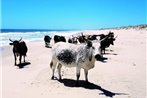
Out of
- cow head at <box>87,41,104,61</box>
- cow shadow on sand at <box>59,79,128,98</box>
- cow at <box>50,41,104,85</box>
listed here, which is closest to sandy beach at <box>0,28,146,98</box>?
cow shadow on sand at <box>59,79,128,98</box>

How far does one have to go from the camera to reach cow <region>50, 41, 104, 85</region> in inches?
372

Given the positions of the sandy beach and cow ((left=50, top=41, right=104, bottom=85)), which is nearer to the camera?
the sandy beach

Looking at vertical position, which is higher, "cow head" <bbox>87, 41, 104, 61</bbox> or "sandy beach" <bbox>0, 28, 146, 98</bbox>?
"cow head" <bbox>87, 41, 104, 61</bbox>

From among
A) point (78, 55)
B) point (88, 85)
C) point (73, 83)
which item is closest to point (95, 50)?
point (78, 55)

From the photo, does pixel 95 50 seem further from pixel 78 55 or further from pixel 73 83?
pixel 73 83

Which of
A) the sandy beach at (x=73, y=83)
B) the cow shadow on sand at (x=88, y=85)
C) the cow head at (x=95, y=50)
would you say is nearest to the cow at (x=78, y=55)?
the cow head at (x=95, y=50)

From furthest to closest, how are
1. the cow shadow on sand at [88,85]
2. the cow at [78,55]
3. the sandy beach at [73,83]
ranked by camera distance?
the cow at [78,55] < the cow shadow on sand at [88,85] < the sandy beach at [73,83]

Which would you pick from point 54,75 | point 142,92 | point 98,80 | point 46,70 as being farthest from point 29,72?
point 142,92

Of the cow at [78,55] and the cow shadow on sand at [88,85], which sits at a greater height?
the cow at [78,55]

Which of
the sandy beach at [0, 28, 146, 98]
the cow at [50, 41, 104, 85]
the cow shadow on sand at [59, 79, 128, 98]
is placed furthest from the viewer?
A: the cow at [50, 41, 104, 85]

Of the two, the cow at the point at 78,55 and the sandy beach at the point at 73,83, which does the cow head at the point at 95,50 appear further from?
the sandy beach at the point at 73,83

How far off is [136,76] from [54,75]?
356cm

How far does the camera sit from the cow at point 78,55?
31.0 feet

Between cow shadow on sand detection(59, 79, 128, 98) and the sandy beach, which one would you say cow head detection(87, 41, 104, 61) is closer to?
cow shadow on sand detection(59, 79, 128, 98)
